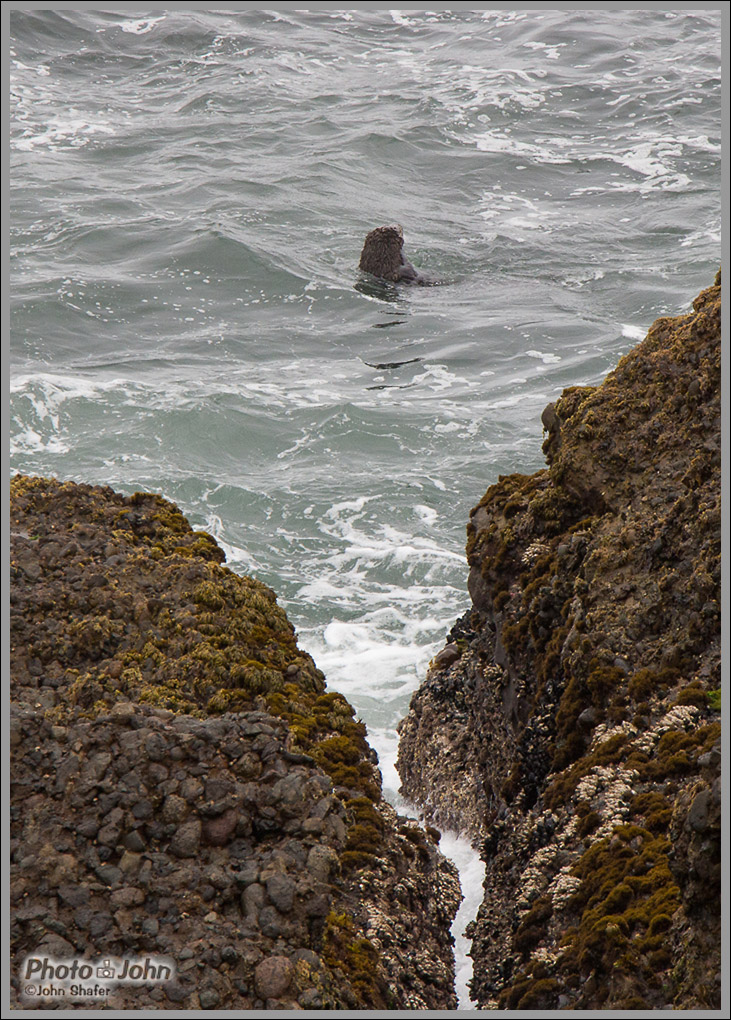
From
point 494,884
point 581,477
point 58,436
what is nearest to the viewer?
point 494,884

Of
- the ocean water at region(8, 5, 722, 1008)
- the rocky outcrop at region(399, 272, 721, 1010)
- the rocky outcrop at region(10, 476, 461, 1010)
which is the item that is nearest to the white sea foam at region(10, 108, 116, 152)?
the ocean water at region(8, 5, 722, 1008)

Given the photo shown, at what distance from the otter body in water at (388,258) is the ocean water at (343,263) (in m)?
0.72

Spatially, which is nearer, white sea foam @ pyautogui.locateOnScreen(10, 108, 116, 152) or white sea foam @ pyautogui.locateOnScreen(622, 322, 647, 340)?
white sea foam @ pyautogui.locateOnScreen(622, 322, 647, 340)

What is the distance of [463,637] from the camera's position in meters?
12.0

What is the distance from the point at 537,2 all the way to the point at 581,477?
13.6ft

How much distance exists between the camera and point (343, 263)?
96.6ft

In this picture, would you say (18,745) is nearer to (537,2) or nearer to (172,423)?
(537,2)

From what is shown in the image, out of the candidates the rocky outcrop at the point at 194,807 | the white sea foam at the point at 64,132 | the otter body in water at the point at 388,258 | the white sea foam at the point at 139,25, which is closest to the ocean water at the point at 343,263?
the white sea foam at the point at 64,132

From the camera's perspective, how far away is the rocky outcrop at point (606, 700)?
18.3 feet

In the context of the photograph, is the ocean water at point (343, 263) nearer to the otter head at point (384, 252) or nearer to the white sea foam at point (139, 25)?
the white sea foam at point (139, 25)

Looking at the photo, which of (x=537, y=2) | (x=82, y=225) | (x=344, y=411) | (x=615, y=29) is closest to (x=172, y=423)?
(x=344, y=411)

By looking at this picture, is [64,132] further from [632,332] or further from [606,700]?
[606,700]

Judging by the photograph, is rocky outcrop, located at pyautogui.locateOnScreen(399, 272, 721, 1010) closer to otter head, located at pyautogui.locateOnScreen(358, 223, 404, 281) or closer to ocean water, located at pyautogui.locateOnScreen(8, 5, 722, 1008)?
ocean water, located at pyautogui.locateOnScreen(8, 5, 722, 1008)

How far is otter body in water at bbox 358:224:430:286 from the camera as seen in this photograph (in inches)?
1095
